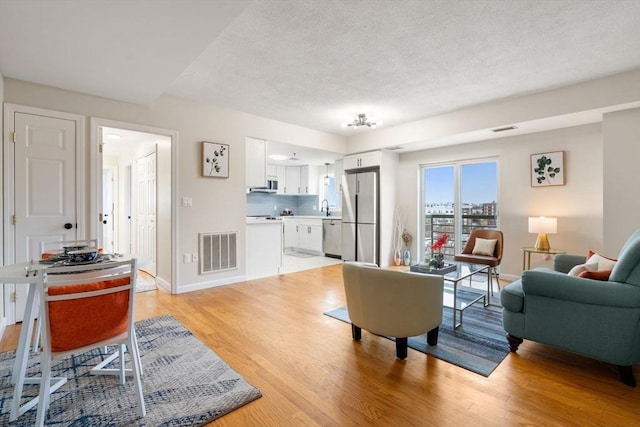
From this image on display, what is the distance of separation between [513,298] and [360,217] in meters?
3.71

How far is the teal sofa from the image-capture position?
192 cm

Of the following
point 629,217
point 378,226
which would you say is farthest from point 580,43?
point 378,226

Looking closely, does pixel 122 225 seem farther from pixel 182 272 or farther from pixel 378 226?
pixel 378 226

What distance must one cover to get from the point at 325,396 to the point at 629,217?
3866 mm

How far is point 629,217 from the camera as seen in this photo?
10.7ft

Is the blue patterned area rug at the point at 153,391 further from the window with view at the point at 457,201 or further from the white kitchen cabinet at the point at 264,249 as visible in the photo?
the window with view at the point at 457,201

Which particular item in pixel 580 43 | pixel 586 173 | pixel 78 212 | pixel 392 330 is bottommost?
pixel 392 330

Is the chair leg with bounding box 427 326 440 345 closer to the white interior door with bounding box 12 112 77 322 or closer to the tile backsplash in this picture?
the white interior door with bounding box 12 112 77 322

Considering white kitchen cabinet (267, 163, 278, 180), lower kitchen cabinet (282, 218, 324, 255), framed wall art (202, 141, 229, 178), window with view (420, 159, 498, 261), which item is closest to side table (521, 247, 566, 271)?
window with view (420, 159, 498, 261)

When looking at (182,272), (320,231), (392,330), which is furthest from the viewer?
(320,231)

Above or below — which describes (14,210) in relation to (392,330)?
above

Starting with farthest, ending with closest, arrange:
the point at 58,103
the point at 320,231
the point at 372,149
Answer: the point at 320,231 → the point at 372,149 → the point at 58,103

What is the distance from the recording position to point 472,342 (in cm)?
253

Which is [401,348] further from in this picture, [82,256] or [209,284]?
[209,284]
